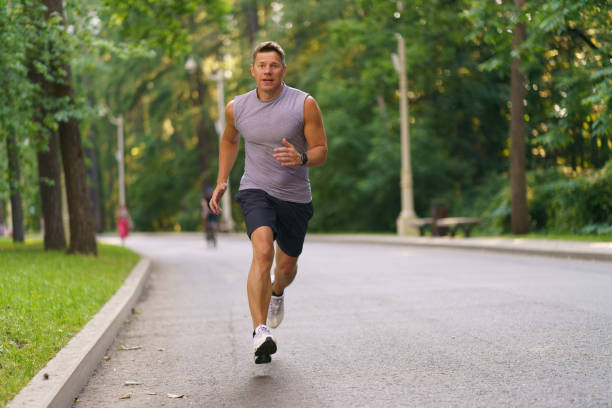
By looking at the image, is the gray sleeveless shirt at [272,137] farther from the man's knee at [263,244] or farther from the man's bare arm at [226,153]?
the man's knee at [263,244]

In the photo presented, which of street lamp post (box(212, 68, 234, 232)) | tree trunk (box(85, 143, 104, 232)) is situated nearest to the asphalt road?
street lamp post (box(212, 68, 234, 232))

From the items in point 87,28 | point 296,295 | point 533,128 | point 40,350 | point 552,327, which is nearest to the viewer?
point 40,350

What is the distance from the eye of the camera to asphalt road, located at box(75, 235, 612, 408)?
454 centimetres

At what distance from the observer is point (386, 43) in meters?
27.4

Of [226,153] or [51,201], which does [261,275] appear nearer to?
[226,153]

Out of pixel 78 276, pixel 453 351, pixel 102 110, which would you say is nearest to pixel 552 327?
pixel 453 351

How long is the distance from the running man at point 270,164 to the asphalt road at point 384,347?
1.99 ft

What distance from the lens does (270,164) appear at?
213 inches

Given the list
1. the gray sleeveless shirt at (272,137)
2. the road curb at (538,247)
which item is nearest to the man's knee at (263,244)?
the gray sleeveless shirt at (272,137)

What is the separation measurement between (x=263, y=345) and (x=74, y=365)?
124 cm

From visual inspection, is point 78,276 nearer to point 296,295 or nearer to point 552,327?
point 296,295

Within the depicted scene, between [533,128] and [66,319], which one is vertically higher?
[533,128]

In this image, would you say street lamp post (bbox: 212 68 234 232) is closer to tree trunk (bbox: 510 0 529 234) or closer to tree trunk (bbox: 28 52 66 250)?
tree trunk (bbox: 510 0 529 234)

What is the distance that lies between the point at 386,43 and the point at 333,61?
4550 millimetres
